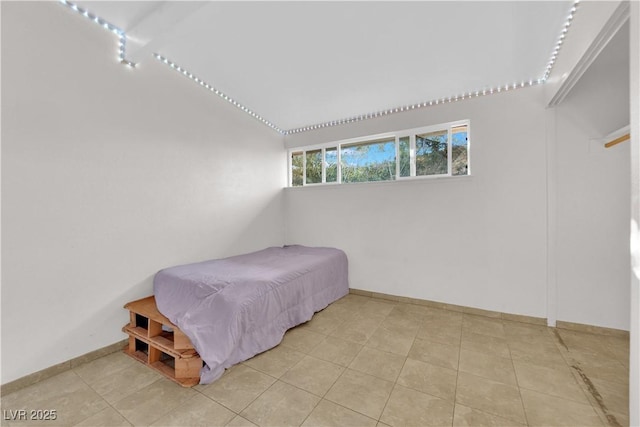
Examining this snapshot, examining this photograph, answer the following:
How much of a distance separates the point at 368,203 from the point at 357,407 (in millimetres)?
2387

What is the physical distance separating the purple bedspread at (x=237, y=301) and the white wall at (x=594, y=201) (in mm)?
2503

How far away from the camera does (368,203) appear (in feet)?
11.4

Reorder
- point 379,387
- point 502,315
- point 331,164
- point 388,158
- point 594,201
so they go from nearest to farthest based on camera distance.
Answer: point 379,387, point 594,201, point 502,315, point 388,158, point 331,164

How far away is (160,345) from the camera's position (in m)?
1.90

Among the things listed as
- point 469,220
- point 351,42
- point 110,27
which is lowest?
point 469,220

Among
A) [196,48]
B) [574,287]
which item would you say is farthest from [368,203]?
[196,48]

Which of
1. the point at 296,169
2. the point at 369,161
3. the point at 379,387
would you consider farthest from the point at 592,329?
the point at 296,169

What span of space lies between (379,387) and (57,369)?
2.39 metres

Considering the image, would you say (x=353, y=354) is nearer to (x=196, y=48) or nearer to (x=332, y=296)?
(x=332, y=296)

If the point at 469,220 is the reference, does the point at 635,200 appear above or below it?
above

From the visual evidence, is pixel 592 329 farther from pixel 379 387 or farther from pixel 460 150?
pixel 379 387

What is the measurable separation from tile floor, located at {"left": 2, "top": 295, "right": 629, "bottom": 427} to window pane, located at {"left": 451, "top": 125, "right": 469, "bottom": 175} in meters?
1.78

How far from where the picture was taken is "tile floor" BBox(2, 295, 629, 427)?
1461 millimetres

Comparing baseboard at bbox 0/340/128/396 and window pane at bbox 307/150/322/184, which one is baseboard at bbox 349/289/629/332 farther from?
baseboard at bbox 0/340/128/396
